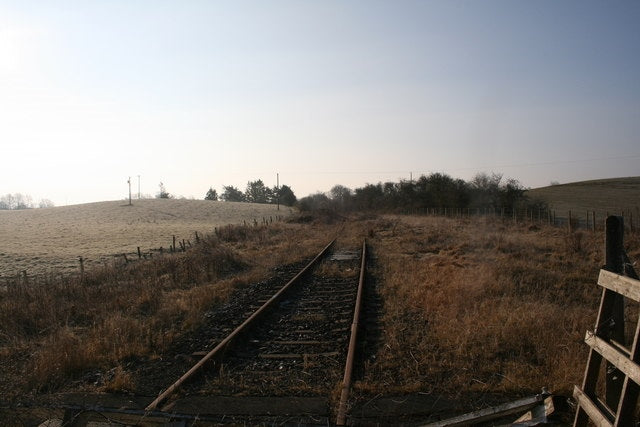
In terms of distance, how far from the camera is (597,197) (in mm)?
72250

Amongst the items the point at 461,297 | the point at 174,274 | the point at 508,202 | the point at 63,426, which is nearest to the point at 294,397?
the point at 63,426

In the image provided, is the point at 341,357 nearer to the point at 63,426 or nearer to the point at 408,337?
the point at 408,337

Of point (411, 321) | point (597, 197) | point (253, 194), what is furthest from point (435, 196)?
point (253, 194)

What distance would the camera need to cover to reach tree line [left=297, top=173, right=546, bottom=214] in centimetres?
4983

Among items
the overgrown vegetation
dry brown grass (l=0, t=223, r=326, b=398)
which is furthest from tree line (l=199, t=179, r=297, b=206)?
dry brown grass (l=0, t=223, r=326, b=398)

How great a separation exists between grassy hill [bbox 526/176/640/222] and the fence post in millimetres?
54056

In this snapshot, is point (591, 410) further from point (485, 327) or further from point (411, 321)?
point (411, 321)

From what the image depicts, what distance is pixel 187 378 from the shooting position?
18.3 ft

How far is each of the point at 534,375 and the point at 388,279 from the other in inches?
274

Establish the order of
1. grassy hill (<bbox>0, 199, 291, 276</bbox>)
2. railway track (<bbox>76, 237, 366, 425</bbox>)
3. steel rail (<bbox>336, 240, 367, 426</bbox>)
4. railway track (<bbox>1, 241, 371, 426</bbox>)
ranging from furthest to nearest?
1. grassy hill (<bbox>0, 199, 291, 276</bbox>)
2. railway track (<bbox>76, 237, 366, 425</bbox>)
3. railway track (<bbox>1, 241, 371, 426</bbox>)
4. steel rail (<bbox>336, 240, 367, 426</bbox>)

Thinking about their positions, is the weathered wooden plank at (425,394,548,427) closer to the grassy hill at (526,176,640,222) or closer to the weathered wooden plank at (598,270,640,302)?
the weathered wooden plank at (598,270,640,302)

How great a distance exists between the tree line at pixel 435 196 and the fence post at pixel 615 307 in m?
47.0

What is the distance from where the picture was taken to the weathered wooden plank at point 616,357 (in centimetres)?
317

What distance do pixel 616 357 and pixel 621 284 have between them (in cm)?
54
